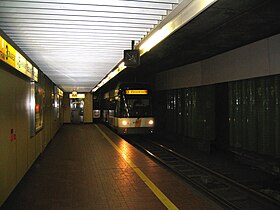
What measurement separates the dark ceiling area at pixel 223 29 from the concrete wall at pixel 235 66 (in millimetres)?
302

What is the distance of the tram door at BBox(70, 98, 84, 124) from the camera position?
2717cm

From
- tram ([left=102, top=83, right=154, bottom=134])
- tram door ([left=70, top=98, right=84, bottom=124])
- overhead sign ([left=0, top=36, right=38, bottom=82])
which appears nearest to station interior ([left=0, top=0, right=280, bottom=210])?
overhead sign ([left=0, top=36, right=38, bottom=82])

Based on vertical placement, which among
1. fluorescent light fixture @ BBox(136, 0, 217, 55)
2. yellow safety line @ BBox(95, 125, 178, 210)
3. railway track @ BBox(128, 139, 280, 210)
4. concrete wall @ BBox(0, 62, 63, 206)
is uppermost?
fluorescent light fixture @ BBox(136, 0, 217, 55)

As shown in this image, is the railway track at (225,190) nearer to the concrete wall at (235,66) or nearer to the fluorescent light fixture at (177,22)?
the concrete wall at (235,66)

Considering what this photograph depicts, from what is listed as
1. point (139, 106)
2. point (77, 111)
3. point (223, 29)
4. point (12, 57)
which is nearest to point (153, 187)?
point (12, 57)

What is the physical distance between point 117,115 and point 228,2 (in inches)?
459

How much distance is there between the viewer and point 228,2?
15.0ft

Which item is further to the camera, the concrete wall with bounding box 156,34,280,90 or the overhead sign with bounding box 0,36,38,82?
the concrete wall with bounding box 156,34,280,90

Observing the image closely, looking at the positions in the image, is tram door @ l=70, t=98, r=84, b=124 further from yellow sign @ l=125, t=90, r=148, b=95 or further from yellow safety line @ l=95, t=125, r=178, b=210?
yellow safety line @ l=95, t=125, r=178, b=210

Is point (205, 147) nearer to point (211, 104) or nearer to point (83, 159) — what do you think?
point (211, 104)

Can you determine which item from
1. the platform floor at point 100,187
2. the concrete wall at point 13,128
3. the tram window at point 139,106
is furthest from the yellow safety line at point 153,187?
the tram window at point 139,106

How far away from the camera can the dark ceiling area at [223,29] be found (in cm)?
504

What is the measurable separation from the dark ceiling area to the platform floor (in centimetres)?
371

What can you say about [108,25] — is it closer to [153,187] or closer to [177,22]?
[177,22]
